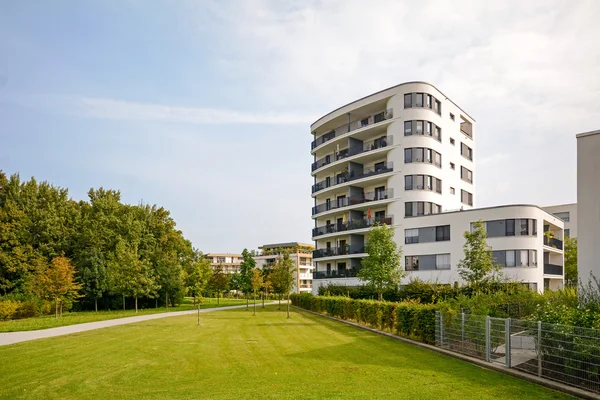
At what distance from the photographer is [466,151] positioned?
52312 mm

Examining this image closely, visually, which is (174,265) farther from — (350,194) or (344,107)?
(344,107)

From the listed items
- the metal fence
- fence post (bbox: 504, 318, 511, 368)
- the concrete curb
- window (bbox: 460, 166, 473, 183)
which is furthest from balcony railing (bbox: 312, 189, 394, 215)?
fence post (bbox: 504, 318, 511, 368)

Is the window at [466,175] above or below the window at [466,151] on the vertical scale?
below

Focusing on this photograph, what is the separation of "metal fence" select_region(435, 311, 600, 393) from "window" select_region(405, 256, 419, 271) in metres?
27.7

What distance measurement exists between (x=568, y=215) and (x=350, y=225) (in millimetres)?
39715

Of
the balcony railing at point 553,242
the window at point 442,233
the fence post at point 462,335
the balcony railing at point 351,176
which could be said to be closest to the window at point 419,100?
the balcony railing at point 351,176

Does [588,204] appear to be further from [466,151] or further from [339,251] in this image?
[466,151]

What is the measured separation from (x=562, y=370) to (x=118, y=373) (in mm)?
11512

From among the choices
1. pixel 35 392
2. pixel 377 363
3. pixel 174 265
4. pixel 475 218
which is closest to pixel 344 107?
pixel 475 218

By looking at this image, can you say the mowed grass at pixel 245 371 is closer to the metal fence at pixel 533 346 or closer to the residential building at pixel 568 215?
the metal fence at pixel 533 346

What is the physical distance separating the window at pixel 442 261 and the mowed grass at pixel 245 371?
2331 centimetres

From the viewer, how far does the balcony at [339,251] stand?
161 feet

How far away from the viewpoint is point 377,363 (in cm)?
1343

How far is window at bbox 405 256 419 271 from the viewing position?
42.7 meters
